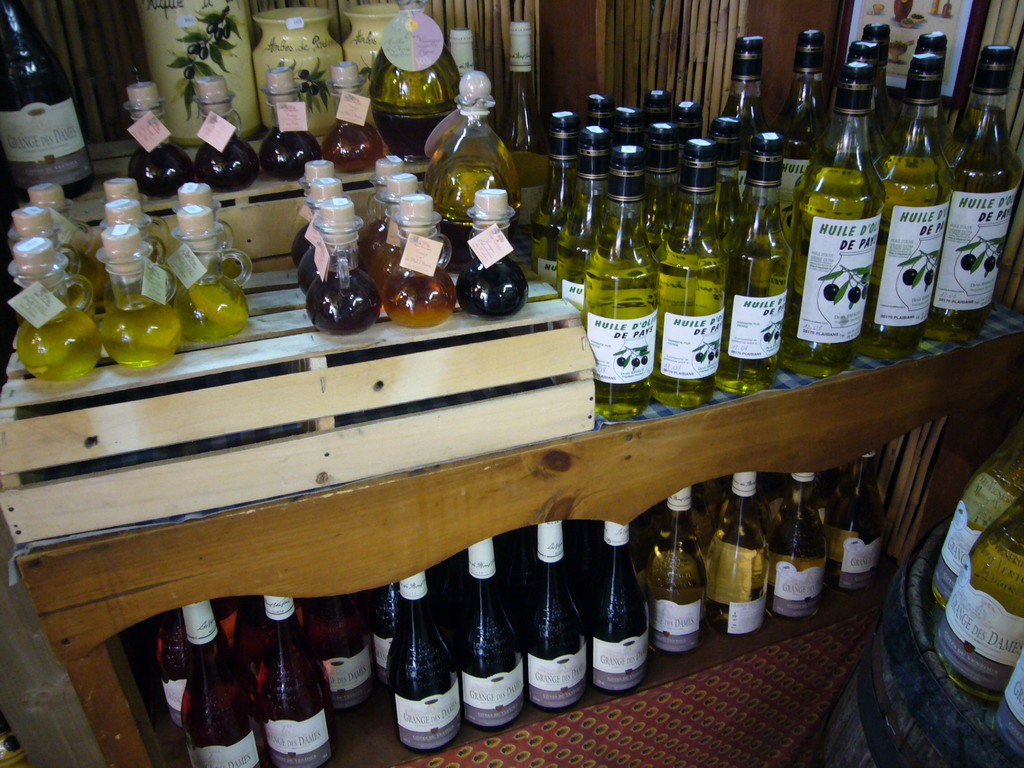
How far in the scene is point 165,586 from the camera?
2.81 ft

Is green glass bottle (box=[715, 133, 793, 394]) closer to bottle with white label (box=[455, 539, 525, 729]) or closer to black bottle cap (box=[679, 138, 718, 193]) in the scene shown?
black bottle cap (box=[679, 138, 718, 193])

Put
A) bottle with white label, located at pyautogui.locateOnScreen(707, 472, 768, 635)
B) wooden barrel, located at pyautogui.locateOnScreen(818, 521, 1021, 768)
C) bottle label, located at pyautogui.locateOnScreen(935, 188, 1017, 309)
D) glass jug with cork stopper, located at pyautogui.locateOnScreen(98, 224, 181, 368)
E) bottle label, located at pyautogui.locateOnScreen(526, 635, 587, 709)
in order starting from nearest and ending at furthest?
wooden barrel, located at pyautogui.locateOnScreen(818, 521, 1021, 768), glass jug with cork stopper, located at pyautogui.locateOnScreen(98, 224, 181, 368), bottle label, located at pyautogui.locateOnScreen(935, 188, 1017, 309), bottle label, located at pyautogui.locateOnScreen(526, 635, 587, 709), bottle with white label, located at pyautogui.locateOnScreen(707, 472, 768, 635)

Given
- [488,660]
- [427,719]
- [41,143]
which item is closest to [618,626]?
[488,660]

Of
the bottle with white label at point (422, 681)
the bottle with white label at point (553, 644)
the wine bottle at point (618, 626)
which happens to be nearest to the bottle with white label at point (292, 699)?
the bottle with white label at point (422, 681)

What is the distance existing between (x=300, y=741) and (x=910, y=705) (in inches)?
30.1

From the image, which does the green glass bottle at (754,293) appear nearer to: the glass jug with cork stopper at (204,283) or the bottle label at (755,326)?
the bottle label at (755,326)

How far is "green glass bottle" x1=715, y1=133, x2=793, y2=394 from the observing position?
993mm

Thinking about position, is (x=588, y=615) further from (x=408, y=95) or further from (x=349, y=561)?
(x=408, y=95)

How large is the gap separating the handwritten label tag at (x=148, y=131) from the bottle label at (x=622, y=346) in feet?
1.90

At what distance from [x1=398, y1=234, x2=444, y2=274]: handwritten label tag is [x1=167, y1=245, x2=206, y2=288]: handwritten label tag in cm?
22

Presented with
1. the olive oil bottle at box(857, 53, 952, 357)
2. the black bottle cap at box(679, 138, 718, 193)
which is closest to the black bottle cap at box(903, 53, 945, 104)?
the olive oil bottle at box(857, 53, 952, 357)

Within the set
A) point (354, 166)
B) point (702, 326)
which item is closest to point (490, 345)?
point (702, 326)

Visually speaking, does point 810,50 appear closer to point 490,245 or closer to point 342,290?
point 490,245

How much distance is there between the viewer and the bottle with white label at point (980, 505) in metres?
0.87
